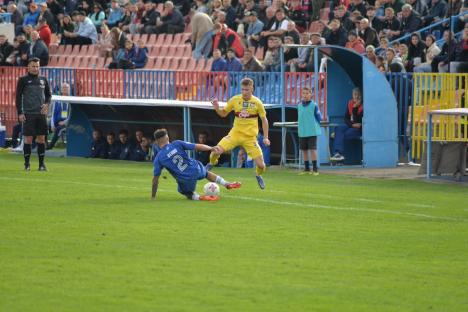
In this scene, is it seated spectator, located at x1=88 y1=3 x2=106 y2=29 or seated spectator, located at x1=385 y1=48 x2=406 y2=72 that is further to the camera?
seated spectator, located at x1=88 y1=3 x2=106 y2=29

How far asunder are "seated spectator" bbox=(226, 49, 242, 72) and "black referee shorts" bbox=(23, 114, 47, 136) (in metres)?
6.15

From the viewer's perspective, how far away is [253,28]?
30.6 m

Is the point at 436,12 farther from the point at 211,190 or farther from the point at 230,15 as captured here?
the point at 211,190

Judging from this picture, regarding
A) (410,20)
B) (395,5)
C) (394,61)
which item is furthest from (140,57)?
(394,61)

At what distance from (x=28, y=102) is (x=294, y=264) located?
11346 mm

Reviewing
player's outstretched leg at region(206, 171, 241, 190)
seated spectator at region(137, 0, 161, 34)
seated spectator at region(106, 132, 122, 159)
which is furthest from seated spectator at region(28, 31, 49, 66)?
player's outstretched leg at region(206, 171, 241, 190)

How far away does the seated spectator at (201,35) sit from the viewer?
30.9 metres

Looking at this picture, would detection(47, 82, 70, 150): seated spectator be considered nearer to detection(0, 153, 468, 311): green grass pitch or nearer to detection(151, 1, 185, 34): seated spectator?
detection(151, 1, 185, 34): seated spectator

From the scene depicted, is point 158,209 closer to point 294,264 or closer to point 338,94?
point 294,264

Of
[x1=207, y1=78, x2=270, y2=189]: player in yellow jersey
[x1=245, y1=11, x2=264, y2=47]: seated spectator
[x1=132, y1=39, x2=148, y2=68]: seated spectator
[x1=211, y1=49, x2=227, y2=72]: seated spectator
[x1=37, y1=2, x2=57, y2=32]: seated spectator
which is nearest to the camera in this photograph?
[x1=207, y1=78, x2=270, y2=189]: player in yellow jersey

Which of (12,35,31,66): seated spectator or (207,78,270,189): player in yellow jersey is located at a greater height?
(12,35,31,66): seated spectator

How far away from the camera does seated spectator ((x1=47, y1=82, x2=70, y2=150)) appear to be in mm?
29344

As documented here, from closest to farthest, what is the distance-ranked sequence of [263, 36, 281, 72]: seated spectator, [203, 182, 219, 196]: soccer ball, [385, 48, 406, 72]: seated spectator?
1. [203, 182, 219, 196]: soccer ball
2. [385, 48, 406, 72]: seated spectator
3. [263, 36, 281, 72]: seated spectator

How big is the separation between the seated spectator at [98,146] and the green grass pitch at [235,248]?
294 inches
